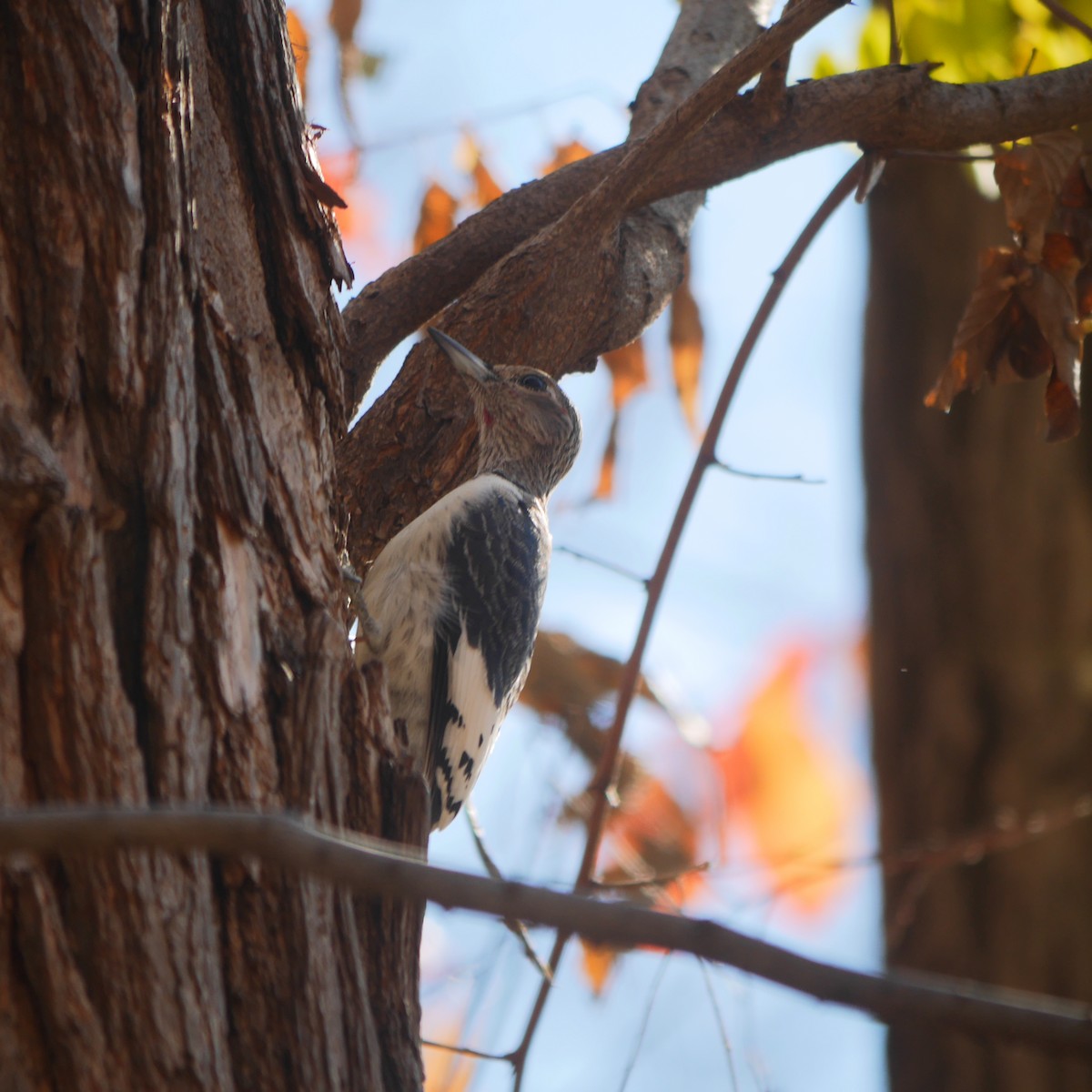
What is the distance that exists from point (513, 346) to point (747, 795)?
6562 mm

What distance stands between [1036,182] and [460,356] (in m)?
1.72

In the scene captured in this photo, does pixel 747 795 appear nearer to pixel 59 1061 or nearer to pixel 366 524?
pixel 366 524

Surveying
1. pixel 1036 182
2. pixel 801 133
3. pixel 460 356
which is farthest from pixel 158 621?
pixel 1036 182

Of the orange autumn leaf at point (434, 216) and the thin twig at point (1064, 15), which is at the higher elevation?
the orange autumn leaf at point (434, 216)

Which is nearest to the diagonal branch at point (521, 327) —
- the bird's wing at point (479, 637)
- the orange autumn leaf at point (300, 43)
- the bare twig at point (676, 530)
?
the bird's wing at point (479, 637)

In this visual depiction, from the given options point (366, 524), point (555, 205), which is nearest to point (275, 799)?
point (366, 524)

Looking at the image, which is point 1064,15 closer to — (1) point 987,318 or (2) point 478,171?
(1) point 987,318

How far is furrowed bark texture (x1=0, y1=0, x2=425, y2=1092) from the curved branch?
3.48ft

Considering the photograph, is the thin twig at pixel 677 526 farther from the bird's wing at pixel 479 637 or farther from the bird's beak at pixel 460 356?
the bird's beak at pixel 460 356

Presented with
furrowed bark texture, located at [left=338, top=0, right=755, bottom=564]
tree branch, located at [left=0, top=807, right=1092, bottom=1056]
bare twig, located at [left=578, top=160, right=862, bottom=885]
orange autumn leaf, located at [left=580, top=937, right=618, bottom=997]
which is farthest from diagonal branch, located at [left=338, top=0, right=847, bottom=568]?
tree branch, located at [left=0, top=807, right=1092, bottom=1056]

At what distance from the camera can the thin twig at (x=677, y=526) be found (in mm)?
3799

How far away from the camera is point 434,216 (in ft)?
17.2

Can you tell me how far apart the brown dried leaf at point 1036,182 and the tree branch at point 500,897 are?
2739mm

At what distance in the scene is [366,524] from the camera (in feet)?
13.5
